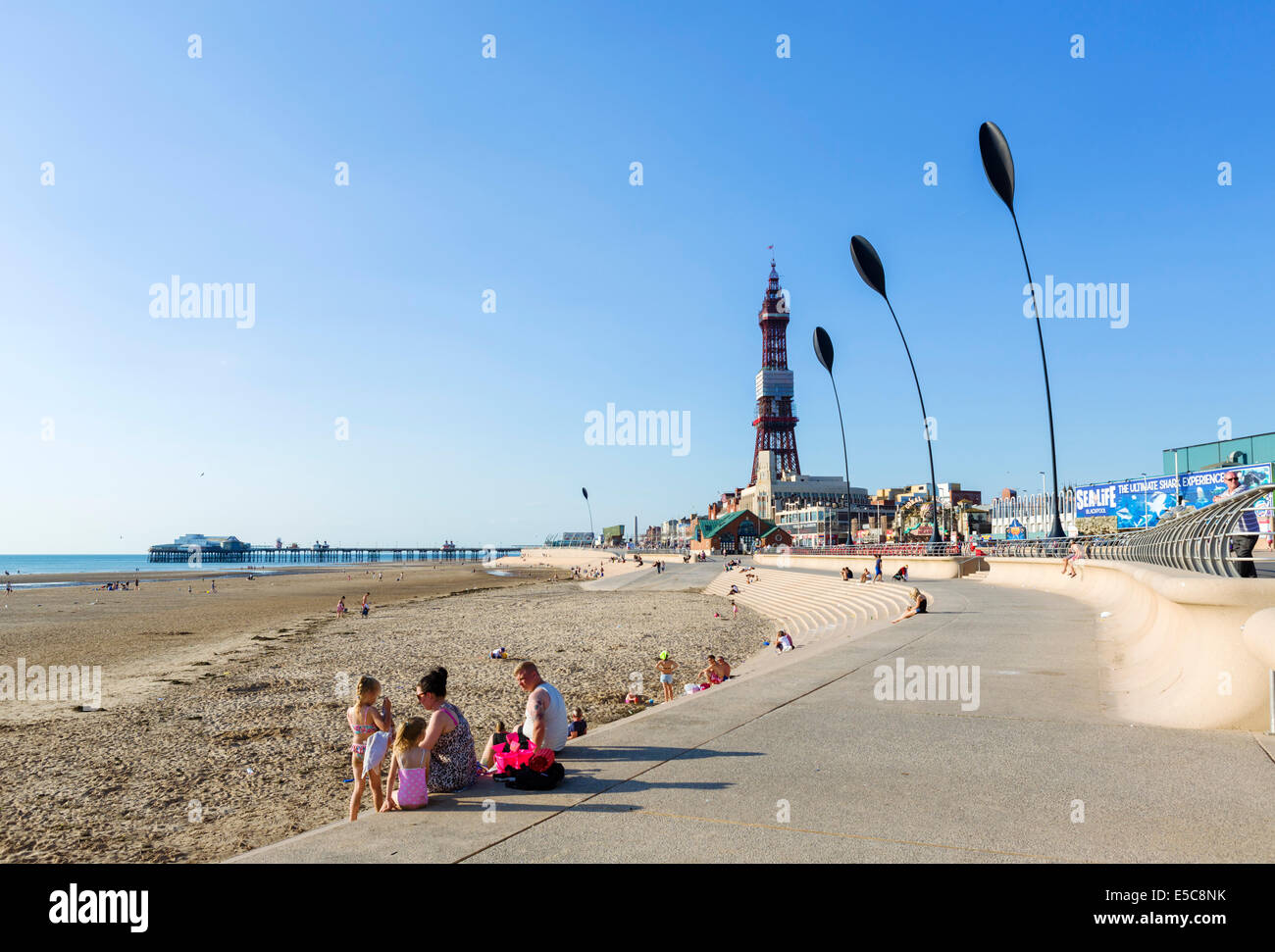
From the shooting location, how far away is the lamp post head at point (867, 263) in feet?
114

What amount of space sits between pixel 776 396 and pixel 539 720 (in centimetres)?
15655

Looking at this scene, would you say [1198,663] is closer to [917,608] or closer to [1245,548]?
[1245,548]

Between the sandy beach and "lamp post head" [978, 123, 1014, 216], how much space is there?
57.8 feet

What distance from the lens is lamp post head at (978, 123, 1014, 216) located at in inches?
988

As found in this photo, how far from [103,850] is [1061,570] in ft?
79.6

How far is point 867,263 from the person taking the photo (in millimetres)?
35031

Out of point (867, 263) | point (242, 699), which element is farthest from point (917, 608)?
point (867, 263)

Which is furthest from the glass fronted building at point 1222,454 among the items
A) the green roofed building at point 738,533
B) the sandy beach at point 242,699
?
the green roofed building at point 738,533

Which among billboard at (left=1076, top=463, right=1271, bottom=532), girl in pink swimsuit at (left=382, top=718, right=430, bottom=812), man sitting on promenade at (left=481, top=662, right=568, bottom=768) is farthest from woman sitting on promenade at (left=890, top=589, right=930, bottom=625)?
billboard at (left=1076, top=463, right=1271, bottom=532)

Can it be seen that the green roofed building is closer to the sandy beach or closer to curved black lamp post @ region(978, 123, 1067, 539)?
the sandy beach

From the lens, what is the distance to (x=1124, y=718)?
6.59m

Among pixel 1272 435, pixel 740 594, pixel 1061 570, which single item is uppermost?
pixel 1272 435
